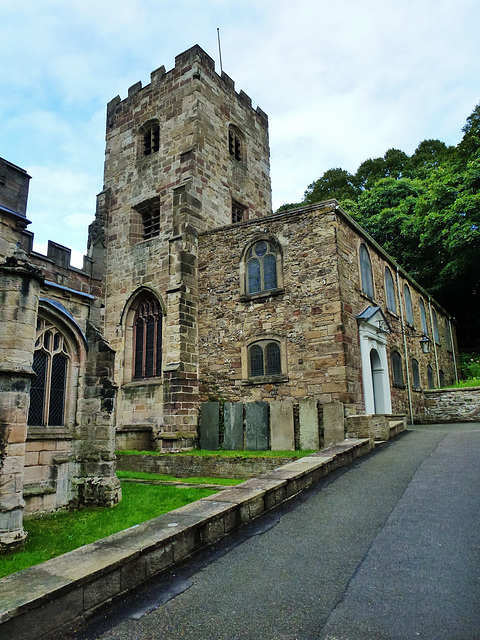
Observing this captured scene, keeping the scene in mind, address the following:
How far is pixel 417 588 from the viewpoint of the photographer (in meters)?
3.67

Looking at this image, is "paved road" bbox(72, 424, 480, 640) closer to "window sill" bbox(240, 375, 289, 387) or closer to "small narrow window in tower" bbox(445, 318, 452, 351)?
"window sill" bbox(240, 375, 289, 387)

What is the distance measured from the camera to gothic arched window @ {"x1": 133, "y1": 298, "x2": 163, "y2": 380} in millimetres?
16641

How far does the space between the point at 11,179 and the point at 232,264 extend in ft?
28.3

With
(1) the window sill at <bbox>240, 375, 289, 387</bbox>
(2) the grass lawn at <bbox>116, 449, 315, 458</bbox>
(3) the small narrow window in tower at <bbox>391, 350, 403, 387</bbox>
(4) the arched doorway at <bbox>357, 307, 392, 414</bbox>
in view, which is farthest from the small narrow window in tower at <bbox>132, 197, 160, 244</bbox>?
(3) the small narrow window in tower at <bbox>391, 350, 403, 387</bbox>

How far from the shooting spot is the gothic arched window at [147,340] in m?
16.6

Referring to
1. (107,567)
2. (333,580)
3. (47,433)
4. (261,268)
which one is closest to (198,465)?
(47,433)

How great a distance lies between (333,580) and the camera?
12.7 ft

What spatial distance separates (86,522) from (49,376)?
110 inches

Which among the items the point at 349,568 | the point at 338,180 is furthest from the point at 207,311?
the point at 338,180

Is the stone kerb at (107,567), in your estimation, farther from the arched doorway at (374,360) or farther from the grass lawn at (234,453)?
the arched doorway at (374,360)

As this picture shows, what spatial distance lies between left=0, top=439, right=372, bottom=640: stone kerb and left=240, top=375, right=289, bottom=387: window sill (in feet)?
26.0

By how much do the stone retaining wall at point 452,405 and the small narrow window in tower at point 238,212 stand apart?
37.4 ft

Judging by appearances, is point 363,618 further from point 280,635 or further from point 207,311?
point 207,311

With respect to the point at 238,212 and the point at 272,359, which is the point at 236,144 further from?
the point at 272,359
